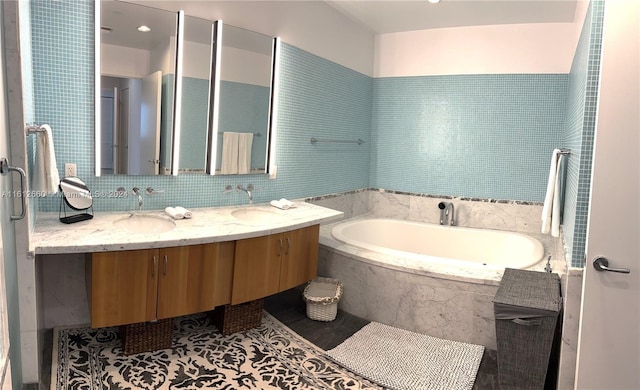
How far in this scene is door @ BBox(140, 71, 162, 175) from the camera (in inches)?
113

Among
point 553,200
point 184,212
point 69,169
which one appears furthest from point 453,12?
point 69,169

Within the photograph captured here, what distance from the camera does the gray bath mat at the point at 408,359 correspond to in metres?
2.56

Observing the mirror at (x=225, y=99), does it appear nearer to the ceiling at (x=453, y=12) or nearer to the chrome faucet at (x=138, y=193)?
the chrome faucet at (x=138, y=193)

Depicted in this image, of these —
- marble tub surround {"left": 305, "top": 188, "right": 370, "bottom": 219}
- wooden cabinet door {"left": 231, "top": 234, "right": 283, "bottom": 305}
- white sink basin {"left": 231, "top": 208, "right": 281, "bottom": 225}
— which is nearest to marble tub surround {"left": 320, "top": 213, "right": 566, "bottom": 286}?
marble tub surround {"left": 305, "top": 188, "right": 370, "bottom": 219}

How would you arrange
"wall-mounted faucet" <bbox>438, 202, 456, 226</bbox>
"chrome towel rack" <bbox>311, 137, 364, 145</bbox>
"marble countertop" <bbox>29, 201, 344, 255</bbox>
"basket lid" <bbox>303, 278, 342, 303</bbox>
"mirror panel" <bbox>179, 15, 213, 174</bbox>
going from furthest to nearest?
"wall-mounted faucet" <bbox>438, 202, 456, 226</bbox> < "chrome towel rack" <bbox>311, 137, 364, 145</bbox> < "basket lid" <bbox>303, 278, 342, 303</bbox> < "mirror panel" <bbox>179, 15, 213, 174</bbox> < "marble countertop" <bbox>29, 201, 344, 255</bbox>

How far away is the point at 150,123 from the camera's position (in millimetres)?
2920

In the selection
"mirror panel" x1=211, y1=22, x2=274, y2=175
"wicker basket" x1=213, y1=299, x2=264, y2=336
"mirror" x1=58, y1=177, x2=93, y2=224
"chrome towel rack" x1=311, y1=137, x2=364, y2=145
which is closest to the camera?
"mirror" x1=58, y1=177, x2=93, y2=224

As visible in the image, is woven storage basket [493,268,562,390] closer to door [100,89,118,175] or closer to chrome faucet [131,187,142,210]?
chrome faucet [131,187,142,210]

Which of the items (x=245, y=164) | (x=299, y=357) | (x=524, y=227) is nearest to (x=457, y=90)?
(x=524, y=227)

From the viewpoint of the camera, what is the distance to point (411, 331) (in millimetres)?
3203

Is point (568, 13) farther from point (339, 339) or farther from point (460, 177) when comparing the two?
point (339, 339)

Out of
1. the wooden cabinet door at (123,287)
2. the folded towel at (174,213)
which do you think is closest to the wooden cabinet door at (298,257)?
the folded towel at (174,213)

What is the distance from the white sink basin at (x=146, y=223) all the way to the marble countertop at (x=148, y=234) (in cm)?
3

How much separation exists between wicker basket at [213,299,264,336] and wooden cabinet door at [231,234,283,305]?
179 mm
